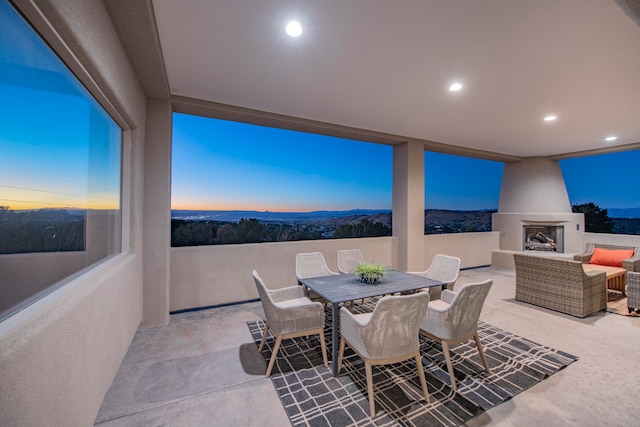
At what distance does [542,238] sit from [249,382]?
25.0 feet

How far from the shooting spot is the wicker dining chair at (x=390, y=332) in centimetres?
174

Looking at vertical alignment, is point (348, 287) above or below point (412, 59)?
below

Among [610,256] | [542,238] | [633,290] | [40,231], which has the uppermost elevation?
[40,231]

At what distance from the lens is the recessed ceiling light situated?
6.57ft

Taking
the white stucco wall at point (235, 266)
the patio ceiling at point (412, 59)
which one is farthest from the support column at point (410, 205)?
the patio ceiling at point (412, 59)

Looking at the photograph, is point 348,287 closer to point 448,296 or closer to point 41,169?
point 448,296

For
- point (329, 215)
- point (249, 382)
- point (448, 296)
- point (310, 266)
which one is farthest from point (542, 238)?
point (249, 382)

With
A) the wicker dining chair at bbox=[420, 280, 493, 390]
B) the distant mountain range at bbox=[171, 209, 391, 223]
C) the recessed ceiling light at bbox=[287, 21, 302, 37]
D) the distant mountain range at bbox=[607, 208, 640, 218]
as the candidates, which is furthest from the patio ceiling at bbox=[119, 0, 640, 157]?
the distant mountain range at bbox=[607, 208, 640, 218]

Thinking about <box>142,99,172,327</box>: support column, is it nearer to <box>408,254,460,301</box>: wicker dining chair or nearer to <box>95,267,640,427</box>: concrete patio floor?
<box>95,267,640,427</box>: concrete patio floor

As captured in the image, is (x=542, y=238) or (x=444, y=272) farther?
(x=542, y=238)

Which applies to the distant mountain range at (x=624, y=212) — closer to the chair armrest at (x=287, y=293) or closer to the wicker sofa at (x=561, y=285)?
the wicker sofa at (x=561, y=285)

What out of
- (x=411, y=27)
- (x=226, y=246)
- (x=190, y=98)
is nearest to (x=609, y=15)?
(x=411, y=27)

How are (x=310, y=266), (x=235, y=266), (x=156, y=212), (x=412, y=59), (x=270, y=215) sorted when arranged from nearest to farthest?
1. (x=412, y=59)
2. (x=156, y=212)
3. (x=310, y=266)
4. (x=235, y=266)
5. (x=270, y=215)

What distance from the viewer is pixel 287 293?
2.81 metres
